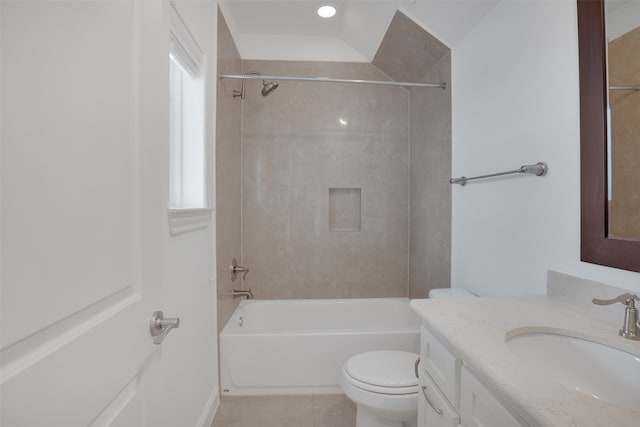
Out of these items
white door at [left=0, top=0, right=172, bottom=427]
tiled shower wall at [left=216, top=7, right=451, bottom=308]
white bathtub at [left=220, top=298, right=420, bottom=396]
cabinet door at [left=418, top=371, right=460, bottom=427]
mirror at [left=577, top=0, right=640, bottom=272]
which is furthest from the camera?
tiled shower wall at [left=216, top=7, right=451, bottom=308]

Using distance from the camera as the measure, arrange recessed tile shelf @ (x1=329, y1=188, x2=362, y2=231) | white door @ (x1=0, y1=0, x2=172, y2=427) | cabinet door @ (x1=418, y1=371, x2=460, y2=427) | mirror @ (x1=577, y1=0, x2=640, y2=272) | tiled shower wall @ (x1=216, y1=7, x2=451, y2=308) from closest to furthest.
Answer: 1. white door @ (x1=0, y1=0, x2=172, y2=427)
2. cabinet door @ (x1=418, y1=371, x2=460, y2=427)
3. mirror @ (x1=577, y1=0, x2=640, y2=272)
4. tiled shower wall @ (x1=216, y1=7, x2=451, y2=308)
5. recessed tile shelf @ (x1=329, y1=188, x2=362, y2=231)

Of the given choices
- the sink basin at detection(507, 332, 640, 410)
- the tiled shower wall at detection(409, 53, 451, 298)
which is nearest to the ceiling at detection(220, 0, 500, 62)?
the tiled shower wall at detection(409, 53, 451, 298)

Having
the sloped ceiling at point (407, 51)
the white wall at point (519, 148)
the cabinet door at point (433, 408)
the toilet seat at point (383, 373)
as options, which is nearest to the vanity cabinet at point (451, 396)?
the cabinet door at point (433, 408)

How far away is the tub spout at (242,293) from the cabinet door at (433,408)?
5.57ft

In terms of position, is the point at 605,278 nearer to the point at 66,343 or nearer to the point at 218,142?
the point at 66,343

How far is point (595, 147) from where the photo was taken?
3.46 ft

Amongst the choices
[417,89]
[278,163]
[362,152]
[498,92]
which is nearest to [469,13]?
[498,92]

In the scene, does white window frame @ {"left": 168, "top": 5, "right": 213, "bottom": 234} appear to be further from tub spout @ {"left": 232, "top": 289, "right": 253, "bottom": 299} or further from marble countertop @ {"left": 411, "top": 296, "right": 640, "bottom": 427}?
marble countertop @ {"left": 411, "top": 296, "right": 640, "bottom": 427}

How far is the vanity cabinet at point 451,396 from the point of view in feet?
2.31

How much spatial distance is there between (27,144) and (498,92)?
187 centimetres

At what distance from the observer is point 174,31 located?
1.37 meters

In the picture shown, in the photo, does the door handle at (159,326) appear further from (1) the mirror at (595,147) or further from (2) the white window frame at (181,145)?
(1) the mirror at (595,147)

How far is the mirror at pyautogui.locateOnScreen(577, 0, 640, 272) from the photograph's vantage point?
102cm

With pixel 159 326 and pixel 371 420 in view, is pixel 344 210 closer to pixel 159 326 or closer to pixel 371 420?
pixel 371 420
